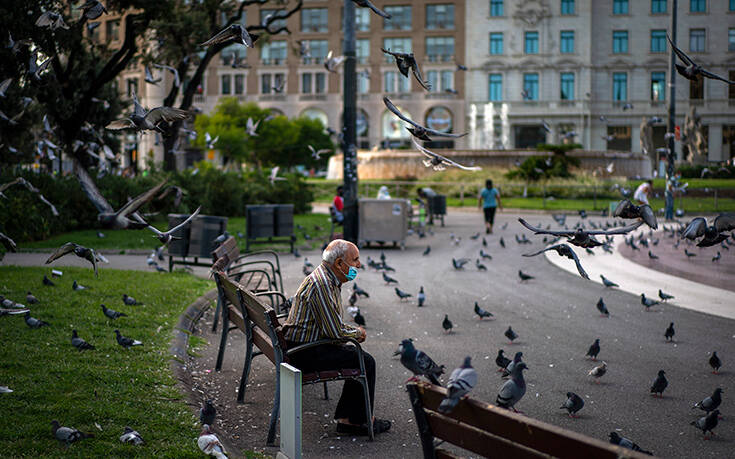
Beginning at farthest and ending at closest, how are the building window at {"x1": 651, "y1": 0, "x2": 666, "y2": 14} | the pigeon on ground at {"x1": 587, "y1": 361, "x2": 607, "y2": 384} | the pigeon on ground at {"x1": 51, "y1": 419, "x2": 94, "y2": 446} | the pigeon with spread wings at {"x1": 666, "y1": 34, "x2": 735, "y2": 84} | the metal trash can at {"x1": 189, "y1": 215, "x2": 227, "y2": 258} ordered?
the building window at {"x1": 651, "y1": 0, "x2": 666, "y2": 14}
the metal trash can at {"x1": 189, "y1": 215, "x2": 227, "y2": 258}
the pigeon on ground at {"x1": 587, "y1": 361, "x2": 607, "y2": 384}
the pigeon with spread wings at {"x1": 666, "y1": 34, "x2": 735, "y2": 84}
the pigeon on ground at {"x1": 51, "y1": 419, "x2": 94, "y2": 446}

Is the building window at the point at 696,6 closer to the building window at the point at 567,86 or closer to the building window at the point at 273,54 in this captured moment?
the building window at the point at 567,86

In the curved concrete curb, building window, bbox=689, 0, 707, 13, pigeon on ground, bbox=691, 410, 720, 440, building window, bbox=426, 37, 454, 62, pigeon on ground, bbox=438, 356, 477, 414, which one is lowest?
the curved concrete curb

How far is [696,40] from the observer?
55.9 metres

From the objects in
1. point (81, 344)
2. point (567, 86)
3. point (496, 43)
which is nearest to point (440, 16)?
point (496, 43)

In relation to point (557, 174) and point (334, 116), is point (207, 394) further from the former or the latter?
point (334, 116)

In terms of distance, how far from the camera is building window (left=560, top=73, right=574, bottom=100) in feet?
232

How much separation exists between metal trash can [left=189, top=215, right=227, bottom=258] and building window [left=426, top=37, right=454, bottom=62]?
220 ft

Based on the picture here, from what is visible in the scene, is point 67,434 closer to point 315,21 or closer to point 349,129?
point 349,129

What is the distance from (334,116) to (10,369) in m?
72.2

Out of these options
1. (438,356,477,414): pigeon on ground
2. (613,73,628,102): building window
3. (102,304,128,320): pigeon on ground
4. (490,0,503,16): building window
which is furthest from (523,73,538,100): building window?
(438,356,477,414): pigeon on ground

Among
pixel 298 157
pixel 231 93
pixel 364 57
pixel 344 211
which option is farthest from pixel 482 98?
pixel 344 211

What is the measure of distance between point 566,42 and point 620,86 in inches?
245

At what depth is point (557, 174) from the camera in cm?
3903

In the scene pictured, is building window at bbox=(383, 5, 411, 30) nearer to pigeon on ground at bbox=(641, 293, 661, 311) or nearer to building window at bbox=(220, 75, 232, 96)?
building window at bbox=(220, 75, 232, 96)
